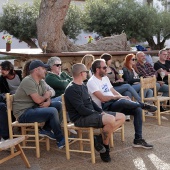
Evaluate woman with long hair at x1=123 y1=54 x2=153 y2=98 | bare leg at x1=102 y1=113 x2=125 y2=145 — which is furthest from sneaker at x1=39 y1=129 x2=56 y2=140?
woman with long hair at x1=123 y1=54 x2=153 y2=98

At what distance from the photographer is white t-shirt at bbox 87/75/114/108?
5355mm

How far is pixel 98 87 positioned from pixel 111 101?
0.30m

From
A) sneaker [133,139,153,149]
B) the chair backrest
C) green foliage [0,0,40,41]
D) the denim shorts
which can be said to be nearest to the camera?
the denim shorts

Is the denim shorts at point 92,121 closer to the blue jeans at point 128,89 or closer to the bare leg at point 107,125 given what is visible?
the bare leg at point 107,125

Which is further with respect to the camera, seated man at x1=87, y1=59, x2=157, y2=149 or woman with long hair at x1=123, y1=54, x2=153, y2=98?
woman with long hair at x1=123, y1=54, x2=153, y2=98

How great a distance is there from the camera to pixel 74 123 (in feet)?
15.7

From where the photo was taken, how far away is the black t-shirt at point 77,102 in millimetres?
4617

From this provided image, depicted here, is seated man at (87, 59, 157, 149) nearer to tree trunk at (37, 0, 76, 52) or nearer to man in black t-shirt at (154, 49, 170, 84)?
man in black t-shirt at (154, 49, 170, 84)

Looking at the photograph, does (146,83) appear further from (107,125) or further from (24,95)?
(24,95)

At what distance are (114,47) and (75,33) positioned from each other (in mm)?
8694

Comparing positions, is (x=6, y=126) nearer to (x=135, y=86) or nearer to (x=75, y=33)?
(x=135, y=86)

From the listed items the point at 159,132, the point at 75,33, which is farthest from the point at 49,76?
the point at 75,33

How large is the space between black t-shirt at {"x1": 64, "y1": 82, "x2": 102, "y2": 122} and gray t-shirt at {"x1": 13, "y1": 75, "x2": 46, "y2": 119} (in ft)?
1.75

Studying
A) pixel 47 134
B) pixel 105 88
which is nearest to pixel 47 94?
pixel 47 134
